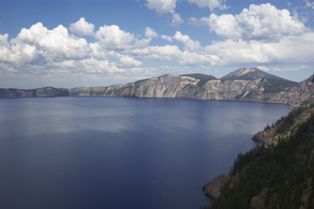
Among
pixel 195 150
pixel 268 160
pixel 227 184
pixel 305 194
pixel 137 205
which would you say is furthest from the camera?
pixel 195 150

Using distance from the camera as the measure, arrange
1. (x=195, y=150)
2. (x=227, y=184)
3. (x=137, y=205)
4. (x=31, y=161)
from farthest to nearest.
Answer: (x=195, y=150), (x=31, y=161), (x=227, y=184), (x=137, y=205)

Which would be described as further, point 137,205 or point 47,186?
point 47,186

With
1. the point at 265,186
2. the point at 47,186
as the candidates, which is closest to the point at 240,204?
the point at 265,186

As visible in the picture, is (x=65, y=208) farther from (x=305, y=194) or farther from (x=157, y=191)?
(x=305, y=194)

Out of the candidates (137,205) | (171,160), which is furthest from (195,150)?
(137,205)

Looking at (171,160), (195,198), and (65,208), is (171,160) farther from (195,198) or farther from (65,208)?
(65,208)

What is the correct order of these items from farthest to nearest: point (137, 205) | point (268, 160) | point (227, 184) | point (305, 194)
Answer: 1. point (268, 160)
2. point (227, 184)
3. point (137, 205)
4. point (305, 194)
